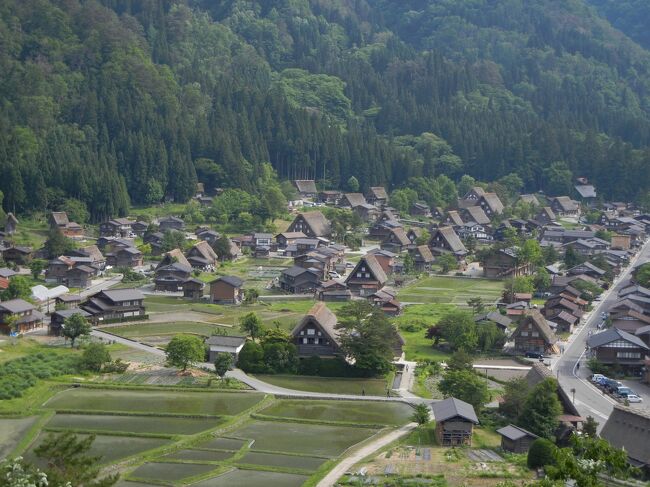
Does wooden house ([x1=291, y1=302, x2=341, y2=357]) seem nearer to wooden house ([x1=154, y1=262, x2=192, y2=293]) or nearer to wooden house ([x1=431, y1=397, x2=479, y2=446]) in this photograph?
wooden house ([x1=431, y1=397, x2=479, y2=446])

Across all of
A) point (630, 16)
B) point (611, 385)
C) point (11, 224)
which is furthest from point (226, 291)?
point (630, 16)

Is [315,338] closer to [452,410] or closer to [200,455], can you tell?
[452,410]

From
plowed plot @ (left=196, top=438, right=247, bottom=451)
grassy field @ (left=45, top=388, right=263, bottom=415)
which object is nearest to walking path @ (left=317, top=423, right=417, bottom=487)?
plowed plot @ (left=196, top=438, right=247, bottom=451)

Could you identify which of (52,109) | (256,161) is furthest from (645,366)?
(52,109)

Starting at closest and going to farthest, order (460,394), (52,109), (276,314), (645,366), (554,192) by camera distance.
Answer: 1. (460,394)
2. (645,366)
3. (276,314)
4. (52,109)
5. (554,192)

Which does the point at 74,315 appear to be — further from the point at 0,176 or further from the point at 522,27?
the point at 522,27

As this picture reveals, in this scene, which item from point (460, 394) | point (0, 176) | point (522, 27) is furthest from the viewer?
point (522, 27)
